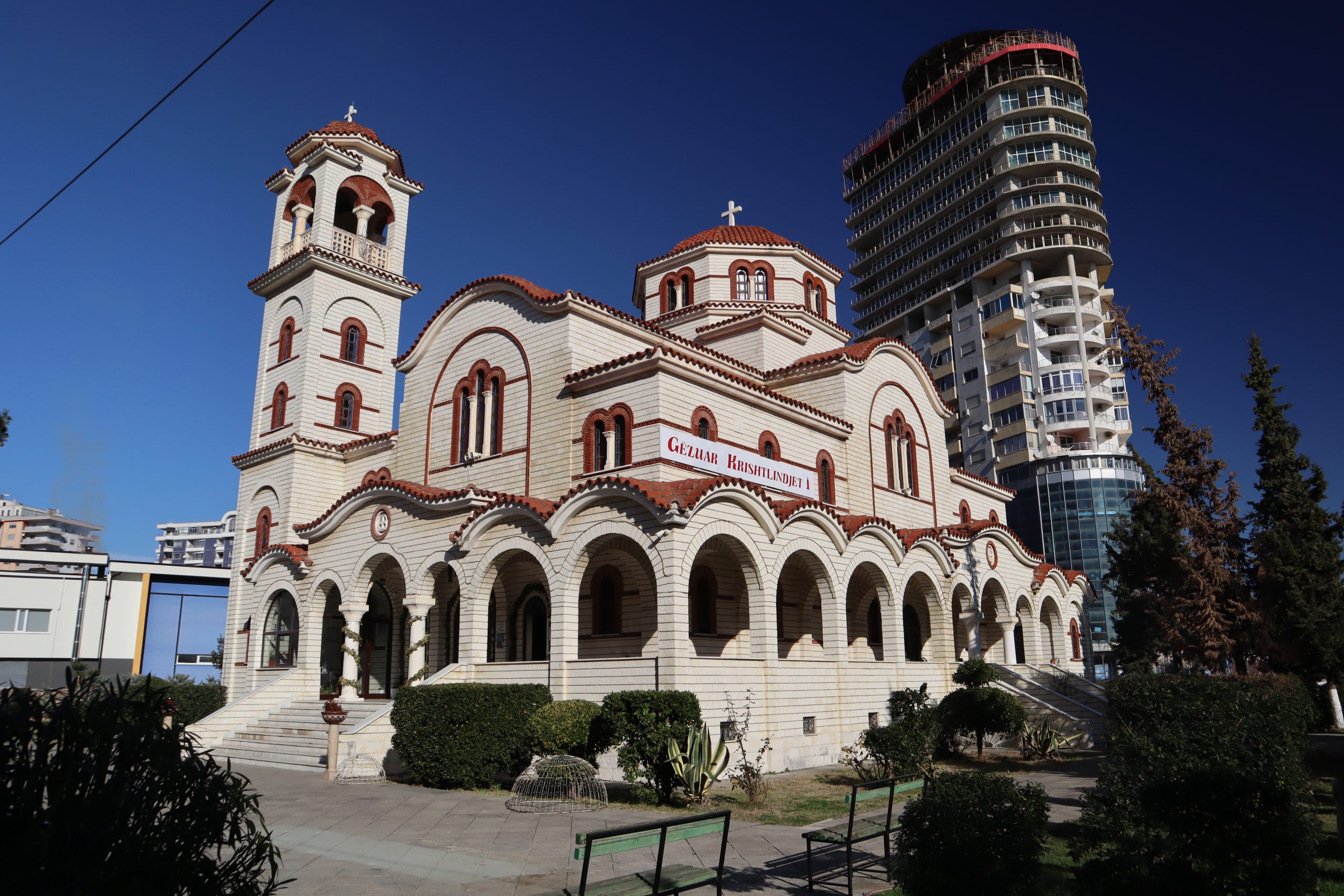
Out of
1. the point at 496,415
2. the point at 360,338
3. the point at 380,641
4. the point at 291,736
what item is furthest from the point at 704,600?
the point at 360,338

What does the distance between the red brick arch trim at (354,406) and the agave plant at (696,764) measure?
20.0 metres

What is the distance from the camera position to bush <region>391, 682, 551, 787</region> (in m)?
16.8

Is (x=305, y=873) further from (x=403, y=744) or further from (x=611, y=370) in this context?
(x=611, y=370)

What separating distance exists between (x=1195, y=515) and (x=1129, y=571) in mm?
19151

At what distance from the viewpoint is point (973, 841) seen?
7.17m

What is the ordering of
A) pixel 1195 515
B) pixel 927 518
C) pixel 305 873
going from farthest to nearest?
pixel 927 518
pixel 1195 515
pixel 305 873

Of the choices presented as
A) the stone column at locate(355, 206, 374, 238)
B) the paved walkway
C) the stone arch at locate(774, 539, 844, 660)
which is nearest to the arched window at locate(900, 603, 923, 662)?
the stone arch at locate(774, 539, 844, 660)

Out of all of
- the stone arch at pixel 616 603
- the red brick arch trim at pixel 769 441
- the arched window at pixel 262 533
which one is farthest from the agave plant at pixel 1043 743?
the arched window at pixel 262 533

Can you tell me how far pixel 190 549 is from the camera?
196625 millimetres

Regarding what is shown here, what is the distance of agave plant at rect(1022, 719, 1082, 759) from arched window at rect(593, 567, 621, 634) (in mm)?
10086

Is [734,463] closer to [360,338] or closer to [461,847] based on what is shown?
[461,847]

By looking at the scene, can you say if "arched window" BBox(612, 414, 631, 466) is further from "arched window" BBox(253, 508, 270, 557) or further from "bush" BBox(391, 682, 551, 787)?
"arched window" BBox(253, 508, 270, 557)

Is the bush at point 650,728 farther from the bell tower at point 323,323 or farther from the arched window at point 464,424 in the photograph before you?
the bell tower at point 323,323

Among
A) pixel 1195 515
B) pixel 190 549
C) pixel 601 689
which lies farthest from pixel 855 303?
pixel 190 549
